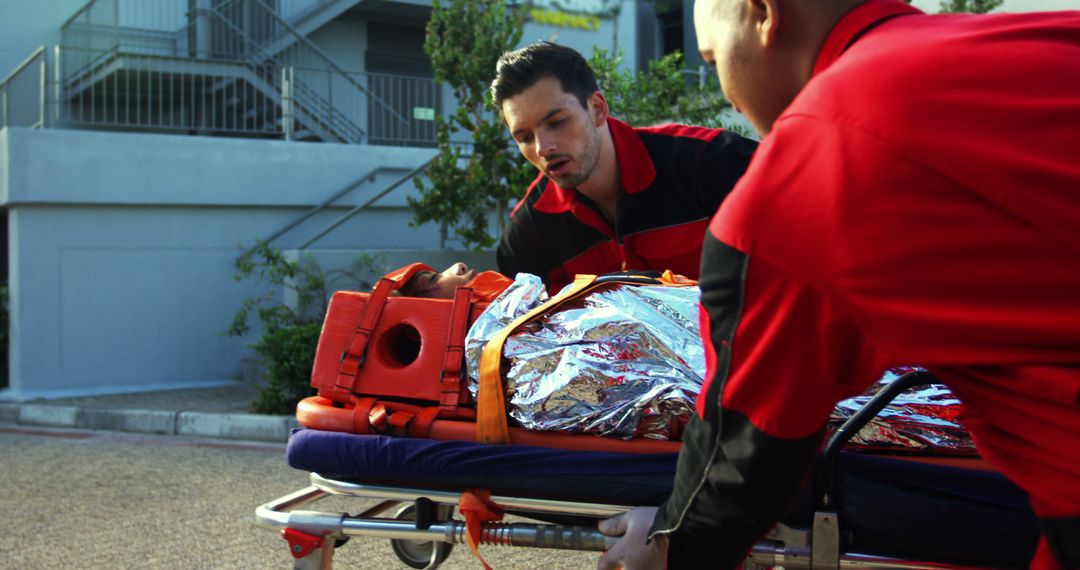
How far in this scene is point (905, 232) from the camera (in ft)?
3.58

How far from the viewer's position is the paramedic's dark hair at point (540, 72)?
11.7 feet

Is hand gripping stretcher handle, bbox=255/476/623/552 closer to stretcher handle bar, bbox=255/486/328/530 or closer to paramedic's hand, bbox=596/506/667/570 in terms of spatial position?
stretcher handle bar, bbox=255/486/328/530

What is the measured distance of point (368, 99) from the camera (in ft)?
38.0

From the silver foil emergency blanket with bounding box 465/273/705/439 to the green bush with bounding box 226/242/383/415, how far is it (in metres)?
4.44

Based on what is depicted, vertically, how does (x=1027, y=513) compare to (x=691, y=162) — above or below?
below

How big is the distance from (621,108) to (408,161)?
9.46ft

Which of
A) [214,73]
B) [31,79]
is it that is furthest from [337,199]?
[31,79]

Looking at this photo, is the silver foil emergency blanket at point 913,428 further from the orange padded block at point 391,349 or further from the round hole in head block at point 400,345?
the round hole in head block at point 400,345

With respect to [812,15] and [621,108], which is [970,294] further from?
[621,108]

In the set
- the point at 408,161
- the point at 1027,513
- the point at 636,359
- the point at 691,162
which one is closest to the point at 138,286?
the point at 408,161

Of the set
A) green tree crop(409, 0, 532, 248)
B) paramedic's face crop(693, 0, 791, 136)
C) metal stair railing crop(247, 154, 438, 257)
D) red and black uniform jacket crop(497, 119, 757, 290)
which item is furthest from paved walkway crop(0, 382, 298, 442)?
paramedic's face crop(693, 0, 791, 136)

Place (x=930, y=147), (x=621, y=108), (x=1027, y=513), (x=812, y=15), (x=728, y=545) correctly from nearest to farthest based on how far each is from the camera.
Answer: (x=930, y=147) → (x=812, y=15) → (x=728, y=545) → (x=1027, y=513) → (x=621, y=108)

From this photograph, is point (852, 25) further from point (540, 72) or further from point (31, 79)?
point (31, 79)

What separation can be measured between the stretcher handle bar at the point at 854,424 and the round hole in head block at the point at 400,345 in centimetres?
107
